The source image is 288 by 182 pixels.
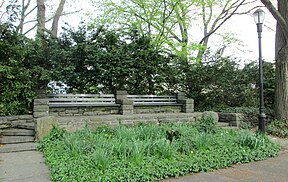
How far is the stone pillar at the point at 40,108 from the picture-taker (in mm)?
6617

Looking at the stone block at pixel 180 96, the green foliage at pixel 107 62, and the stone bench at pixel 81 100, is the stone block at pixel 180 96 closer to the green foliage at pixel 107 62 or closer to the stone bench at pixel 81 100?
the green foliage at pixel 107 62

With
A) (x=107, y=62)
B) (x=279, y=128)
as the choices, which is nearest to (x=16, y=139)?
(x=107, y=62)

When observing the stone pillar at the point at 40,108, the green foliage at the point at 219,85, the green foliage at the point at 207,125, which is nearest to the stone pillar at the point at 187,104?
the green foliage at the point at 219,85

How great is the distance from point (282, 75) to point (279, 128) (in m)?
1.78

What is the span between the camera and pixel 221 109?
9469 mm

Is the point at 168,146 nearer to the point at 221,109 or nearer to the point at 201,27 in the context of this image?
the point at 221,109

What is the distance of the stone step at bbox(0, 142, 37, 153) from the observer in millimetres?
5090

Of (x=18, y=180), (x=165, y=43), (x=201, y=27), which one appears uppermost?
(x=201, y=27)

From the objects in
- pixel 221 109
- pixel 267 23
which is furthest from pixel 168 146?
pixel 267 23

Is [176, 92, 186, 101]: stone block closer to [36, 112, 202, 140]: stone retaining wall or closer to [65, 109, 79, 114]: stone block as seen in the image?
[36, 112, 202, 140]: stone retaining wall

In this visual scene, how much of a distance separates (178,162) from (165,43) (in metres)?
8.70

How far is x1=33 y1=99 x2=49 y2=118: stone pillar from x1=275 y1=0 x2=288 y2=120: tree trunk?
7138 millimetres

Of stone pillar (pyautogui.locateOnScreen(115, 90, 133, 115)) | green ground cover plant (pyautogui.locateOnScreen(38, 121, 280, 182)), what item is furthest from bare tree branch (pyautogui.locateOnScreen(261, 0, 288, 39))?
stone pillar (pyautogui.locateOnScreen(115, 90, 133, 115))

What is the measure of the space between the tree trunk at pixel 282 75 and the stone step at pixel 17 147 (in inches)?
289
